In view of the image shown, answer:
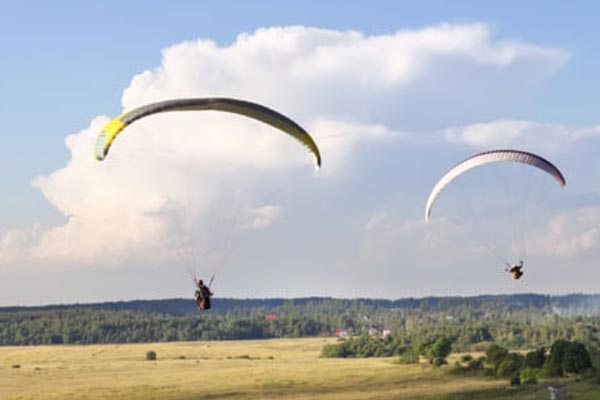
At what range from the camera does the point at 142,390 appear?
97.6m

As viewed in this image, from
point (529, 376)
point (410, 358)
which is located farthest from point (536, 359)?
point (410, 358)

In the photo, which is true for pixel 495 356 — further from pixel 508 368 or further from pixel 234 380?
pixel 234 380

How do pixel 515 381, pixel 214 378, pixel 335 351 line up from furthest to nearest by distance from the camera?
pixel 335 351 → pixel 214 378 → pixel 515 381

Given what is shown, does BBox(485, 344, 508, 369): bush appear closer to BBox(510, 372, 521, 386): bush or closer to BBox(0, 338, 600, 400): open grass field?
BBox(0, 338, 600, 400): open grass field

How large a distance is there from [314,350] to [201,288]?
144m

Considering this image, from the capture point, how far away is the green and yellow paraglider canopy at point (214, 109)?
3334 centimetres

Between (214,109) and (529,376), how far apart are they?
5713cm

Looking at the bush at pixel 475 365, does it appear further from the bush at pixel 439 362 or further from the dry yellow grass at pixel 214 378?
the bush at pixel 439 362

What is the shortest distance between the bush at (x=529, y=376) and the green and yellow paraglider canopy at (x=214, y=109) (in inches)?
1896

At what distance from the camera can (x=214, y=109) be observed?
36562 mm

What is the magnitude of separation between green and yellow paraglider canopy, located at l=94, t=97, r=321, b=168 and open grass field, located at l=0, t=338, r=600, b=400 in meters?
34.9

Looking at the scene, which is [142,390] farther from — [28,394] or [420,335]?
[420,335]

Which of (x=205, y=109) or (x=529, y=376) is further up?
(x=205, y=109)

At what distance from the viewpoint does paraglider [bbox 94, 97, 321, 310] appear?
3338cm
